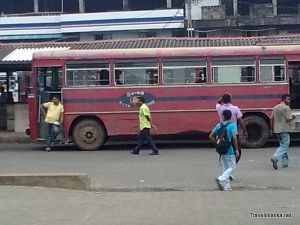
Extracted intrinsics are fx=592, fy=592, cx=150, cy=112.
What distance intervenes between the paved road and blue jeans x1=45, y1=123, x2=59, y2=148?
69.9 inches

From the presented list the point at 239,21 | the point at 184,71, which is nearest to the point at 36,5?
the point at 239,21

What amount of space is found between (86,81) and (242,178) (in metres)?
7.40

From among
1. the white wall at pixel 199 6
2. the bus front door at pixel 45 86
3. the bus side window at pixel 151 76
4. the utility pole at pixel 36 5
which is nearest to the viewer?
the bus side window at pixel 151 76

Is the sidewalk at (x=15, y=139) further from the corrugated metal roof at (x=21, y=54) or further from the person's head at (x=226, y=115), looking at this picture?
the person's head at (x=226, y=115)

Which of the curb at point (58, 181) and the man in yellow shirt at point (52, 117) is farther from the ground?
the man in yellow shirt at point (52, 117)

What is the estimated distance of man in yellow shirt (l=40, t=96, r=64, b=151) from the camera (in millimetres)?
17109

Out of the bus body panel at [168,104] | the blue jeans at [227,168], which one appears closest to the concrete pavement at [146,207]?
the blue jeans at [227,168]

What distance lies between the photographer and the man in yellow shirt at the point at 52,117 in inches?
674

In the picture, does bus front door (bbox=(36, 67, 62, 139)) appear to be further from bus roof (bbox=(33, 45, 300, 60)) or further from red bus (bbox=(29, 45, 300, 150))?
bus roof (bbox=(33, 45, 300, 60))

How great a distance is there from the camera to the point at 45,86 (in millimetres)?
17984

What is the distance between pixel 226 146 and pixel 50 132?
8308 mm

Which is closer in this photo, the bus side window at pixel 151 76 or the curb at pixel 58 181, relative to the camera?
the curb at pixel 58 181

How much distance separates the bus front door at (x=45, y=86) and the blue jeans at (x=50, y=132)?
284 mm

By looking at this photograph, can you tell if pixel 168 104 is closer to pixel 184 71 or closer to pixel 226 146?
pixel 184 71
